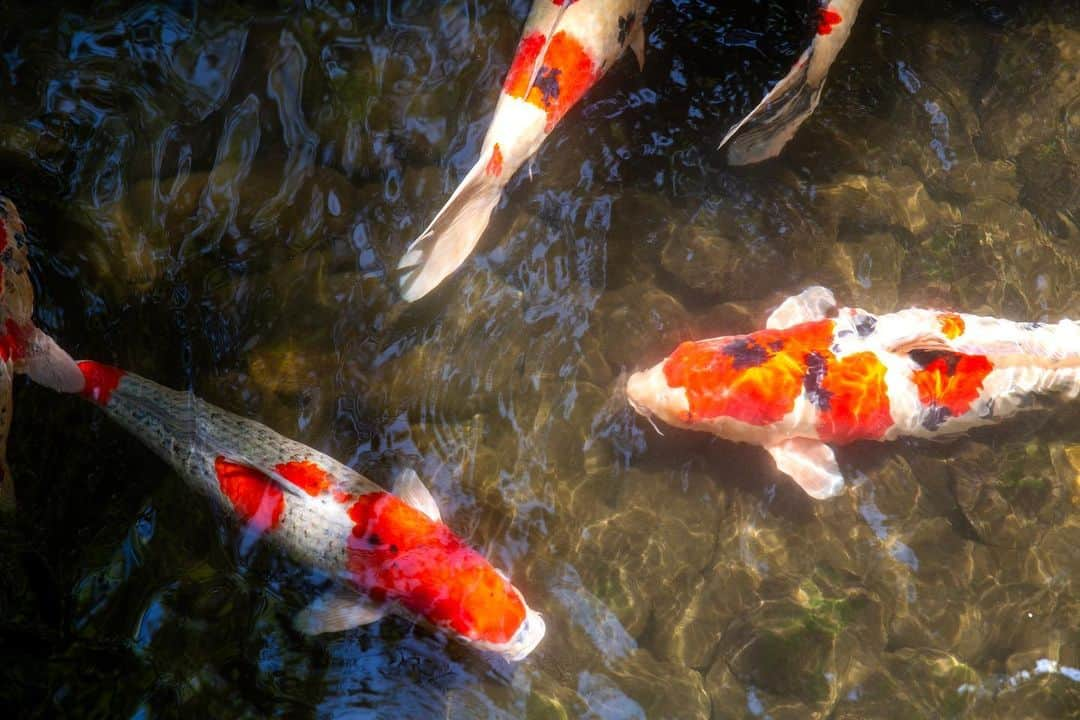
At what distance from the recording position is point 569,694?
3.66 meters

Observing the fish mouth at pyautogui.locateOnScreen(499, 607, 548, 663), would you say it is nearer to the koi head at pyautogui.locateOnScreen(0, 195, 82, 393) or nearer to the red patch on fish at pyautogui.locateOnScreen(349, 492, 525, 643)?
the red patch on fish at pyautogui.locateOnScreen(349, 492, 525, 643)

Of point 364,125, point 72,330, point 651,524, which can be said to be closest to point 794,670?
point 651,524

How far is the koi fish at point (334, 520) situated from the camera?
352 centimetres

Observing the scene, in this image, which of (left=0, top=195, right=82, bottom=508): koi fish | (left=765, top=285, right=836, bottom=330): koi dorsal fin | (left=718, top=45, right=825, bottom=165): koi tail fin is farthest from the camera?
(left=718, top=45, right=825, bottom=165): koi tail fin

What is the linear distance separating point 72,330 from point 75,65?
141cm

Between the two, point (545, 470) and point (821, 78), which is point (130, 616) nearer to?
point (545, 470)

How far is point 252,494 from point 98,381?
2.87ft

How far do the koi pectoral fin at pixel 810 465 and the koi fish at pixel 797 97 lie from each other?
152cm

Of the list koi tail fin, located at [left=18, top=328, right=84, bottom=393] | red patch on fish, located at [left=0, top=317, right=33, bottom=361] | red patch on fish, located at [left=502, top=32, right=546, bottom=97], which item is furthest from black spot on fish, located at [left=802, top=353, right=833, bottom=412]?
red patch on fish, located at [left=0, top=317, right=33, bottom=361]

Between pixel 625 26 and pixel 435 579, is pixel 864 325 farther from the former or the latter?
pixel 435 579

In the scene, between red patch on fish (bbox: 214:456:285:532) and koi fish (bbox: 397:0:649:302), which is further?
koi fish (bbox: 397:0:649:302)

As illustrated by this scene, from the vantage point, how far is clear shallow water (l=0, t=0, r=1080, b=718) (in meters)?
3.68

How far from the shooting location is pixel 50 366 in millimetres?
3703

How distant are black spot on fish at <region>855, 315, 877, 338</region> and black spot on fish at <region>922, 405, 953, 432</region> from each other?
456mm
